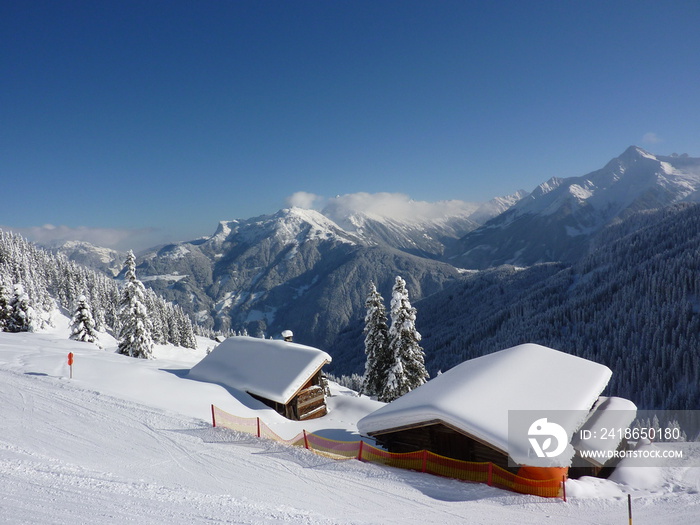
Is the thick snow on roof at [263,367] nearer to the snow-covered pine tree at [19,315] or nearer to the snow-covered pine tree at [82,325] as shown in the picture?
the snow-covered pine tree at [82,325]

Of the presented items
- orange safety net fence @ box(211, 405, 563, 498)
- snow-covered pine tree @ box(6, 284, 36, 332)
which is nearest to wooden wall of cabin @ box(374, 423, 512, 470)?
orange safety net fence @ box(211, 405, 563, 498)

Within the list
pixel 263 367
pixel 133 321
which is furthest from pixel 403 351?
pixel 133 321

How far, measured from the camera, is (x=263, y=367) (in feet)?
85.5

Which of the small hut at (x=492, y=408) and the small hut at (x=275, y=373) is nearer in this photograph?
the small hut at (x=492, y=408)

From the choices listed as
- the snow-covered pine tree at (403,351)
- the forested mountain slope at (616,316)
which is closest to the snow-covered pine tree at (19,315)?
the snow-covered pine tree at (403,351)

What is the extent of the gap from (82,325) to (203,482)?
45.1 metres

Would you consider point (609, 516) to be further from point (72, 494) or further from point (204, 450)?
point (72, 494)

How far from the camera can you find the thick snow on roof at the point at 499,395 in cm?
1501

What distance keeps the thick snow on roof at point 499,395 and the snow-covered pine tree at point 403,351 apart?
12.3 m

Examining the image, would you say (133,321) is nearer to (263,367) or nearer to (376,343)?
(263,367)

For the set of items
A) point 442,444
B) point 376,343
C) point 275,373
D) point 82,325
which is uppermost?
point 376,343

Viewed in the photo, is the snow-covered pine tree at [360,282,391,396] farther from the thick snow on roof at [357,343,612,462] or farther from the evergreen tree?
the evergreen tree

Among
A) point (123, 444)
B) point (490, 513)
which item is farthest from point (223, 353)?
point (490, 513)

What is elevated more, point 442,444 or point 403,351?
point 403,351
